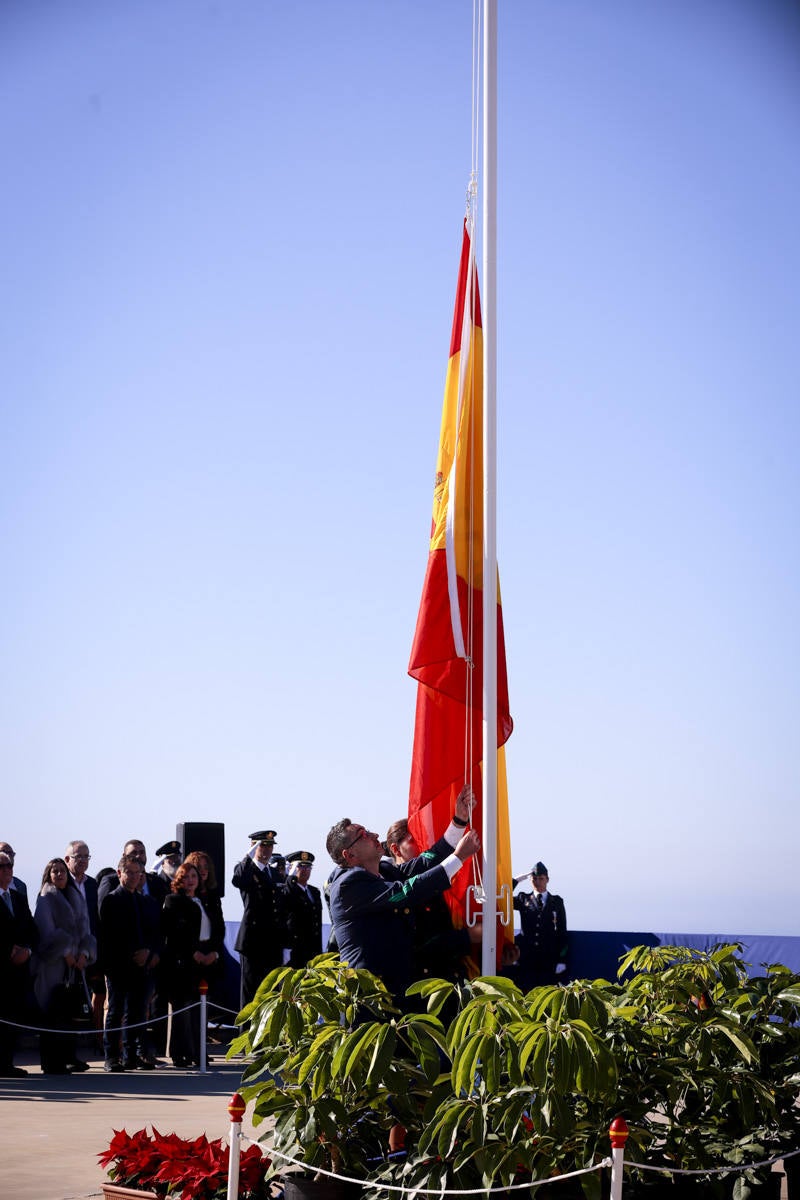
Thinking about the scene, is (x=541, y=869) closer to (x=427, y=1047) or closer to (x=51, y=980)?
(x=51, y=980)

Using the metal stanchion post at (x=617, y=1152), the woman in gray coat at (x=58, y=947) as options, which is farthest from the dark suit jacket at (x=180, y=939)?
the metal stanchion post at (x=617, y=1152)

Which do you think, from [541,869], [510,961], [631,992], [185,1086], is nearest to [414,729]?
[510,961]

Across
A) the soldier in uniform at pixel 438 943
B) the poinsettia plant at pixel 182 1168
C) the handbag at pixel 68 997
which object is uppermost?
the soldier in uniform at pixel 438 943

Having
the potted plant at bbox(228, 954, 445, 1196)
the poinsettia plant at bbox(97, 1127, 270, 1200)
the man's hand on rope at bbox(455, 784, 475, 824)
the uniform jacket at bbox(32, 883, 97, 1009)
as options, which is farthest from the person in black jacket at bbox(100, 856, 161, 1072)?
the potted plant at bbox(228, 954, 445, 1196)

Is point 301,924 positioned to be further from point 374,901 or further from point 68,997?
point 374,901

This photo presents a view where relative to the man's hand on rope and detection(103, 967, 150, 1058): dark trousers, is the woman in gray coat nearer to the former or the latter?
detection(103, 967, 150, 1058): dark trousers

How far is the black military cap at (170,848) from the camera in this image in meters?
15.9

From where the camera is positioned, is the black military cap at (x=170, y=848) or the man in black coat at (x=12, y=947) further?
the black military cap at (x=170, y=848)

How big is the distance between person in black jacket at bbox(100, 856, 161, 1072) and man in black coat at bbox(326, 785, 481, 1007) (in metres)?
5.93

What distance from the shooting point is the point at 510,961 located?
27.9 ft

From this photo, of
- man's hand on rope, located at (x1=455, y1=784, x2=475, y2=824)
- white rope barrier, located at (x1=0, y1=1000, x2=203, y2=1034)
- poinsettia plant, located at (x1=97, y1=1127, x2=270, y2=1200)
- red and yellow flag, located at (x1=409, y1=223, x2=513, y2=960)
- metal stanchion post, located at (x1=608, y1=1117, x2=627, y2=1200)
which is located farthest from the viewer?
white rope barrier, located at (x1=0, y1=1000, x2=203, y2=1034)

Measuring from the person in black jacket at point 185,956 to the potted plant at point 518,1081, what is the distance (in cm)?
747

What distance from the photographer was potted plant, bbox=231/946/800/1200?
5461 millimetres

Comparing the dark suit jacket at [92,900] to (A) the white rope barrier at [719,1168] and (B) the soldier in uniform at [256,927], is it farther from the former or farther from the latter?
(A) the white rope barrier at [719,1168]
